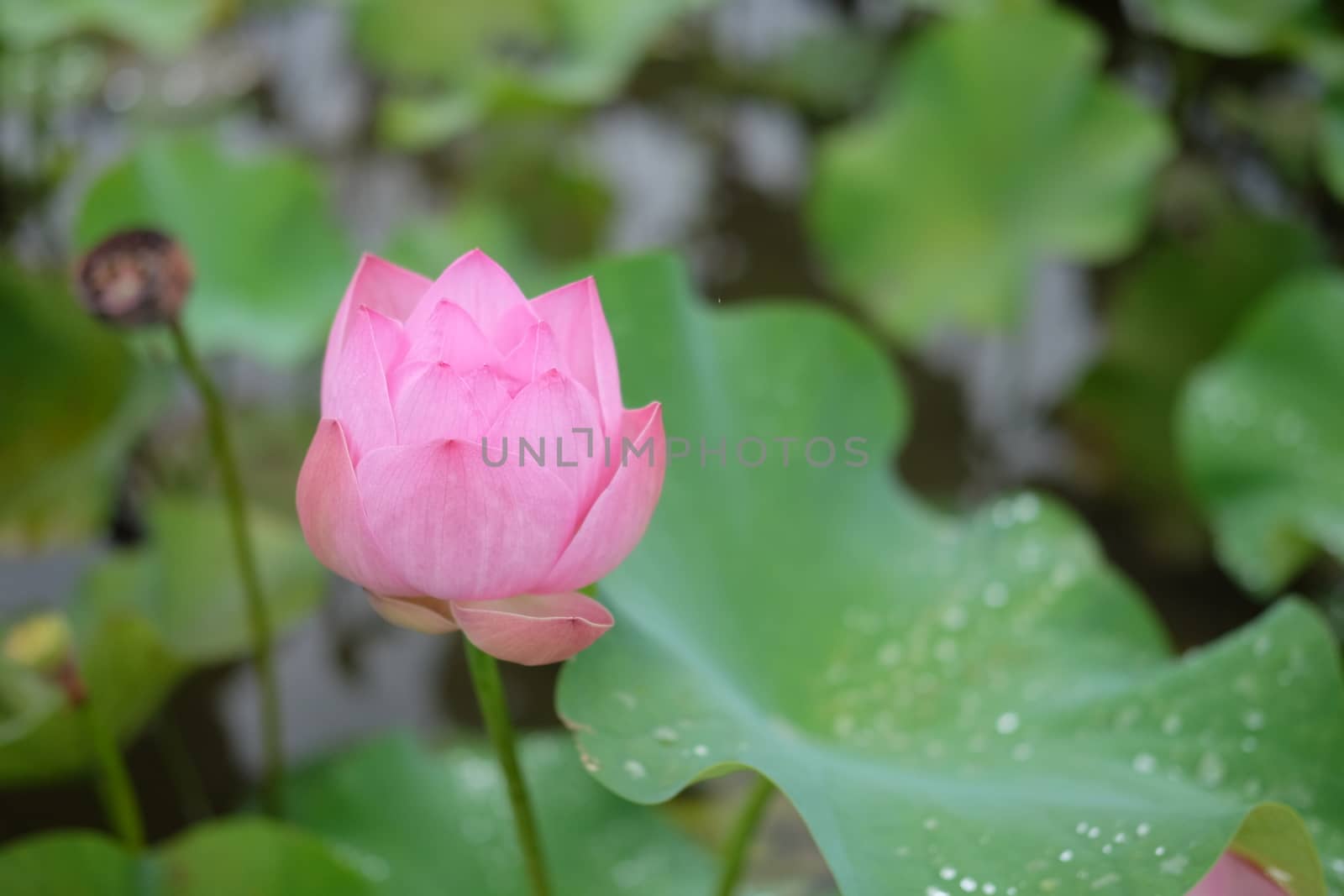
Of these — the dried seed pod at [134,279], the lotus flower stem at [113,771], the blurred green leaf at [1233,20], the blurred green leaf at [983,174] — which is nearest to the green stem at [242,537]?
the dried seed pod at [134,279]

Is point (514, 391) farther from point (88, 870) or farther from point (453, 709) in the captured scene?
point (453, 709)

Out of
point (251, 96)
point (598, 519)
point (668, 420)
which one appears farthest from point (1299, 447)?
point (251, 96)

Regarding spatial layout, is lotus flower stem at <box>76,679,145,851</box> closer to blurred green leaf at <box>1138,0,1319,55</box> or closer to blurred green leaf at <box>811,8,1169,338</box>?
blurred green leaf at <box>811,8,1169,338</box>

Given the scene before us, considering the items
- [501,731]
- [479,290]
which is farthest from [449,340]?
[501,731]

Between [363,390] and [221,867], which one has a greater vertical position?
[363,390]

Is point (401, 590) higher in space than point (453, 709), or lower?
higher

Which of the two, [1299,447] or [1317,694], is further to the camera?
[1299,447]

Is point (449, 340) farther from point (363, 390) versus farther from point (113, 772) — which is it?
point (113, 772)
